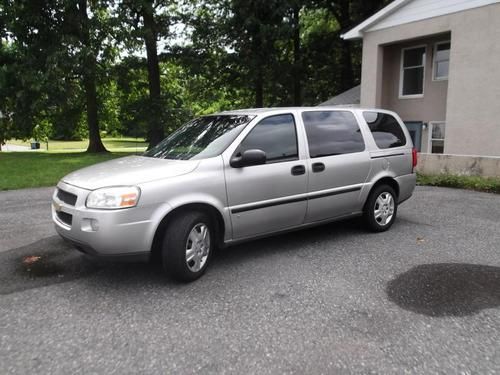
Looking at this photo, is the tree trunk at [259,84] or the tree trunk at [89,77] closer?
the tree trunk at [89,77]

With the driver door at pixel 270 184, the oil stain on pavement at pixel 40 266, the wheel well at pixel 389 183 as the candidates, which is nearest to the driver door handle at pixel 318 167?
the driver door at pixel 270 184

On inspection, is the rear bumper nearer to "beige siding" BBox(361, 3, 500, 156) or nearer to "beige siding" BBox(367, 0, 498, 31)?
"beige siding" BBox(361, 3, 500, 156)

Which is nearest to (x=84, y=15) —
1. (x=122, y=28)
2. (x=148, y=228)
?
(x=122, y=28)

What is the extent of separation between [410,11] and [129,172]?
13.8 m

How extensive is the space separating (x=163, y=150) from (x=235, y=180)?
3.85 ft

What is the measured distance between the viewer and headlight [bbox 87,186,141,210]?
384cm

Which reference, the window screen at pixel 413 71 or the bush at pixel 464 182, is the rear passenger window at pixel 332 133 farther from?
the window screen at pixel 413 71

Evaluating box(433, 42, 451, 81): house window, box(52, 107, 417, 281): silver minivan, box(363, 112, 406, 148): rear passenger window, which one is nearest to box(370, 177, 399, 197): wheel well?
box(52, 107, 417, 281): silver minivan

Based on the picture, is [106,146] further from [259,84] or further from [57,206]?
[57,206]

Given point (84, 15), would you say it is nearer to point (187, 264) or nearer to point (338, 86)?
point (338, 86)

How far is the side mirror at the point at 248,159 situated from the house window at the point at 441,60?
12958mm

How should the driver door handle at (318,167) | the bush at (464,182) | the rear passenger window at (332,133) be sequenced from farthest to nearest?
the bush at (464,182) → the rear passenger window at (332,133) → the driver door handle at (318,167)

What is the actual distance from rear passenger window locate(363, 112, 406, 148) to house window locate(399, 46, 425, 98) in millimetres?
10422

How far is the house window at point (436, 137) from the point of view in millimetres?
15234
